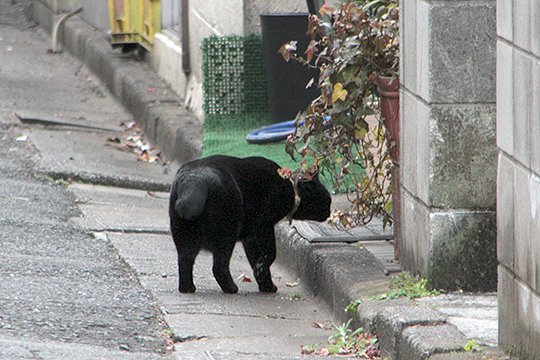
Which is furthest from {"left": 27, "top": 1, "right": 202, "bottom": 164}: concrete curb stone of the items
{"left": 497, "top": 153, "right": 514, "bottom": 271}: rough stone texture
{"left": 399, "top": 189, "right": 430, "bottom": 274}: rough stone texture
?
{"left": 497, "top": 153, "right": 514, "bottom": 271}: rough stone texture

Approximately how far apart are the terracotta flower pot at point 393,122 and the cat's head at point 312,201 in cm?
79

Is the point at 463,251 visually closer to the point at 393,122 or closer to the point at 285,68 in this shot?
the point at 393,122

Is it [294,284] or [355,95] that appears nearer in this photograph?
[355,95]

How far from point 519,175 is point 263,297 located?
8.60 feet

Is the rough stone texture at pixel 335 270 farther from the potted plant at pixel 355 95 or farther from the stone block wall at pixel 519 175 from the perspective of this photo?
the stone block wall at pixel 519 175

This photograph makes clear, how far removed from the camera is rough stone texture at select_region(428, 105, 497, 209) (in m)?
5.57

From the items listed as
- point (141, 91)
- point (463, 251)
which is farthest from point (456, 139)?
point (141, 91)

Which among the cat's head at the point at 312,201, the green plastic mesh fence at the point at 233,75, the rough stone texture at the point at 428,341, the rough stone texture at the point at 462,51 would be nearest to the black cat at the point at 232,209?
the cat's head at the point at 312,201

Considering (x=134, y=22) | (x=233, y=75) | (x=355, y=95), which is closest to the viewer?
(x=355, y=95)

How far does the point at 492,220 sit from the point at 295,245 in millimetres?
1706

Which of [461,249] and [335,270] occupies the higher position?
[461,249]

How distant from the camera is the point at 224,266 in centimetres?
667

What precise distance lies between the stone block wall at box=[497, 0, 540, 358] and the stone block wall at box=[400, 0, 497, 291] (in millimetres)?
978

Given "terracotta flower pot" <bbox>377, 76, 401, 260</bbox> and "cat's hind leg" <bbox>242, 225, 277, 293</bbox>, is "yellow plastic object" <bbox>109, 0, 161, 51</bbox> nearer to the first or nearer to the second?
"cat's hind leg" <bbox>242, 225, 277, 293</bbox>
